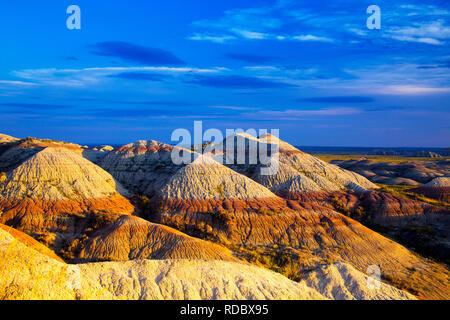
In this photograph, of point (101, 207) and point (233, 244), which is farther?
point (101, 207)

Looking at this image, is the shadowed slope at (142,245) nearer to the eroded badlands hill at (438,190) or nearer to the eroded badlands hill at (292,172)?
the eroded badlands hill at (292,172)

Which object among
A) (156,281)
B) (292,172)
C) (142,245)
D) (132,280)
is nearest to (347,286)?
(156,281)

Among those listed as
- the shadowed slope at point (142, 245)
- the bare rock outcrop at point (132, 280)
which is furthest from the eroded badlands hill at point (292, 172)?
the bare rock outcrop at point (132, 280)

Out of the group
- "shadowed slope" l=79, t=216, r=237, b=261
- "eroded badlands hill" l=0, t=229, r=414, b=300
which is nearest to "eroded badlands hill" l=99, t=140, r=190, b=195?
"shadowed slope" l=79, t=216, r=237, b=261

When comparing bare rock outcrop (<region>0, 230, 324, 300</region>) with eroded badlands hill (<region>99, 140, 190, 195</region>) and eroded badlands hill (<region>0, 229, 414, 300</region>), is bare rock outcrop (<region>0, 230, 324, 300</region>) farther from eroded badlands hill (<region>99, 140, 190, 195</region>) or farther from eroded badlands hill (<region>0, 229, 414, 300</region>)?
eroded badlands hill (<region>99, 140, 190, 195</region>)

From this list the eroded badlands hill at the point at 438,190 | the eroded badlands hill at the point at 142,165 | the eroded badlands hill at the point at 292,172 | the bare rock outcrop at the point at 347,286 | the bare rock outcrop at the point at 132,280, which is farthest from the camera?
the eroded badlands hill at the point at 438,190

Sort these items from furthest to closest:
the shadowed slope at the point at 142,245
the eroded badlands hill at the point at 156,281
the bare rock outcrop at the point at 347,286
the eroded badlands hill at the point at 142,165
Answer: the eroded badlands hill at the point at 142,165 < the shadowed slope at the point at 142,245 < the bare rock outcrop at the point at 347,286 < the eroded badlands hill at the point at 156,281

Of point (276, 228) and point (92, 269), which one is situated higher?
point (92, 269)
